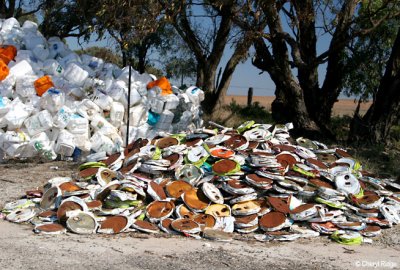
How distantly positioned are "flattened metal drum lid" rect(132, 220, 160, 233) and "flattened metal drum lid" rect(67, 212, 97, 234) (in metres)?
0.44

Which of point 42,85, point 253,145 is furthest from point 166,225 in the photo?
point 42,85

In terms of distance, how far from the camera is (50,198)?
6840 millimetres

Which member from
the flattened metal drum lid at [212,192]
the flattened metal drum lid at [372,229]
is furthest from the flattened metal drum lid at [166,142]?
the flattened metal drum lid at [372,229]

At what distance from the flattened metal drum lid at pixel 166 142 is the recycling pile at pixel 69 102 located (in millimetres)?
2102

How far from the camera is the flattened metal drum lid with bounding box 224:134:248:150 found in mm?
7610

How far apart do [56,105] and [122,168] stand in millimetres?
3415

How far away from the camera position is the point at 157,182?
23.1 ft

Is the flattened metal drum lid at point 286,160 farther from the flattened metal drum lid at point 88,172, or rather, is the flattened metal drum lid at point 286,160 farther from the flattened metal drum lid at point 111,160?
the flattened metal drum lid at point 88,172

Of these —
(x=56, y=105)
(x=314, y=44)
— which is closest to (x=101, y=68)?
(x=56, y=105)

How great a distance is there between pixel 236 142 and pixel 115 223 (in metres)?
2.23

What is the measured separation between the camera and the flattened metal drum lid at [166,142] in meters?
8.00

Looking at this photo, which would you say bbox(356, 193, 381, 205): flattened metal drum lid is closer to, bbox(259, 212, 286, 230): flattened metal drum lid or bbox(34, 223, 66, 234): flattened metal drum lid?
bbox(259, 212, 286, 230): flattened metal drum lid

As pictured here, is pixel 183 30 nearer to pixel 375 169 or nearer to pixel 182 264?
pixel 375 169

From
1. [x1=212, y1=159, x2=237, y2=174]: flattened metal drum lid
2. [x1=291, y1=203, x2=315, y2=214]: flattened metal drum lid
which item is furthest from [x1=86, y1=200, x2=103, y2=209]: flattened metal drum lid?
[x1=291, y1=203, x2=315, y2=214]: flattened metal drum lid
